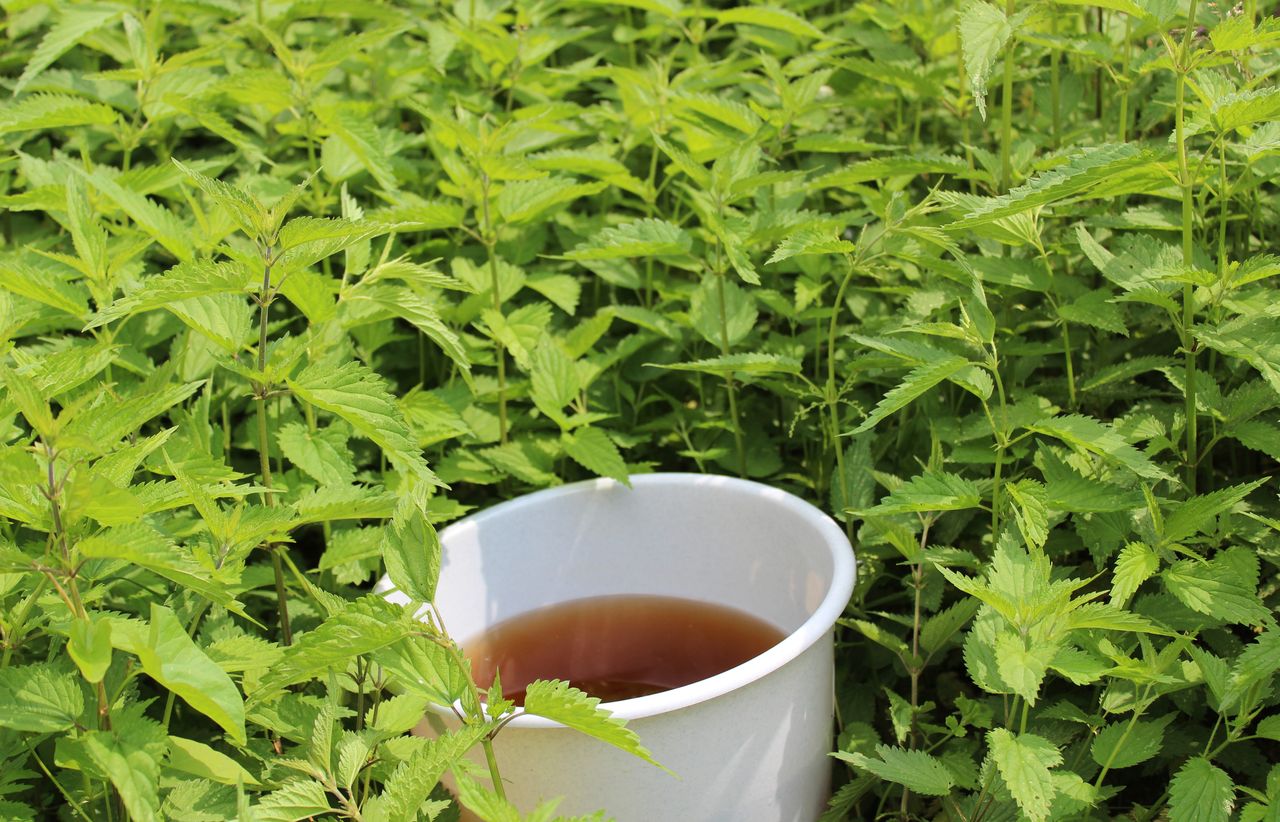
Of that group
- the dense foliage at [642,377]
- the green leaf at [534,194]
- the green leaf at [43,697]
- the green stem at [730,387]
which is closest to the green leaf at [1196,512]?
the dense foliage at [642,377]

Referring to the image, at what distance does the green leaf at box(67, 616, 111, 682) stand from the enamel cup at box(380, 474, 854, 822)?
36cm

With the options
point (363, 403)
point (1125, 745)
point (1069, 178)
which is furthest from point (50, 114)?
point (1125, 745)

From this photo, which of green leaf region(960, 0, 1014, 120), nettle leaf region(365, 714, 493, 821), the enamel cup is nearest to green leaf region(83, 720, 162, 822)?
nettle leaf region(365, 714, 493, 821)

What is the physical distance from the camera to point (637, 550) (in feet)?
5.64

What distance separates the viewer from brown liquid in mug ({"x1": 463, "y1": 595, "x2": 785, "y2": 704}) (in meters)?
1.60

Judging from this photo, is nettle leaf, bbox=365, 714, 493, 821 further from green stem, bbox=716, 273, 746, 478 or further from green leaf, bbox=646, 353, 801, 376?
green stem, bbox=716, 273, 746, 478

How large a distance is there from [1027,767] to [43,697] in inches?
36.9

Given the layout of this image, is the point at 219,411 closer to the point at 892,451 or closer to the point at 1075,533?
the point at 892,451

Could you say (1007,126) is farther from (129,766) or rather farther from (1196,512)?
(129,766)

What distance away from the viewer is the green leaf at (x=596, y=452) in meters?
1.64

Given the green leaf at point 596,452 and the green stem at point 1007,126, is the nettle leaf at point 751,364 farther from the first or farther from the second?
the green stem at point 1007,126

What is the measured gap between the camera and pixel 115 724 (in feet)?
3.68

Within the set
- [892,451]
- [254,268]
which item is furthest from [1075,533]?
[254,268]

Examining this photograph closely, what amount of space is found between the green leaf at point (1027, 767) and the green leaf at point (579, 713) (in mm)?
352
